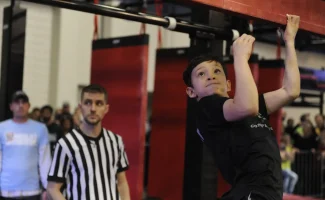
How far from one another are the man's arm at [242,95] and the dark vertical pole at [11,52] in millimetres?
1932

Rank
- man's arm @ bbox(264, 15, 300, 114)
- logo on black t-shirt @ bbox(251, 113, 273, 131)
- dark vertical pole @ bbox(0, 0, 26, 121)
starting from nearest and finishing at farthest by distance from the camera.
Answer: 1. logo on black t-shirt @ bbox(251, 113, 273, 131)
2. man's arm @ bbox(264, 15, 300, 114)
3. dark vertical pole @ bbox(0, 0, 26, 121)

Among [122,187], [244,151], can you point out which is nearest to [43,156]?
[122,187]

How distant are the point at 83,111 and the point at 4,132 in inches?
53.7

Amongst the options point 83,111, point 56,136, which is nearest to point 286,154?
point 56,136

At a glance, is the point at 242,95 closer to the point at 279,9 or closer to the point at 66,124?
the point at 279,9

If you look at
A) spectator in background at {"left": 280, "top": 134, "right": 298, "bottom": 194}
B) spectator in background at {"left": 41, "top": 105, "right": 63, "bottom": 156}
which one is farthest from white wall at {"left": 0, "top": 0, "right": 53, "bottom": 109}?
spectator in background at {"left": 280, "top": 134, "right": 298, "bottom": 194}

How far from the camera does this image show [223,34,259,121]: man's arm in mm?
1548

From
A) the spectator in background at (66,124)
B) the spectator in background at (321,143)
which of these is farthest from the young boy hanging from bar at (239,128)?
the spectator in background at (321,143)

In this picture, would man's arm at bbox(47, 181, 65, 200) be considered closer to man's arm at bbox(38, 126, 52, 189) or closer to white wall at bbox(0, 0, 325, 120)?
man's arm at bbox(38, 126, 52, 189)

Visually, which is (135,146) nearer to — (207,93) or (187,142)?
(187,142)

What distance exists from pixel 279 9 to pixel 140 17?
29.8 inches

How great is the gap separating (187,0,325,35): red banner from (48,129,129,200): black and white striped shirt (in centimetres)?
99

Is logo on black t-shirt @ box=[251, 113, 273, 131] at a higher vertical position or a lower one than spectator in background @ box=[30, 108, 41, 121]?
higher

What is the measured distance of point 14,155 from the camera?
12.1 feet
